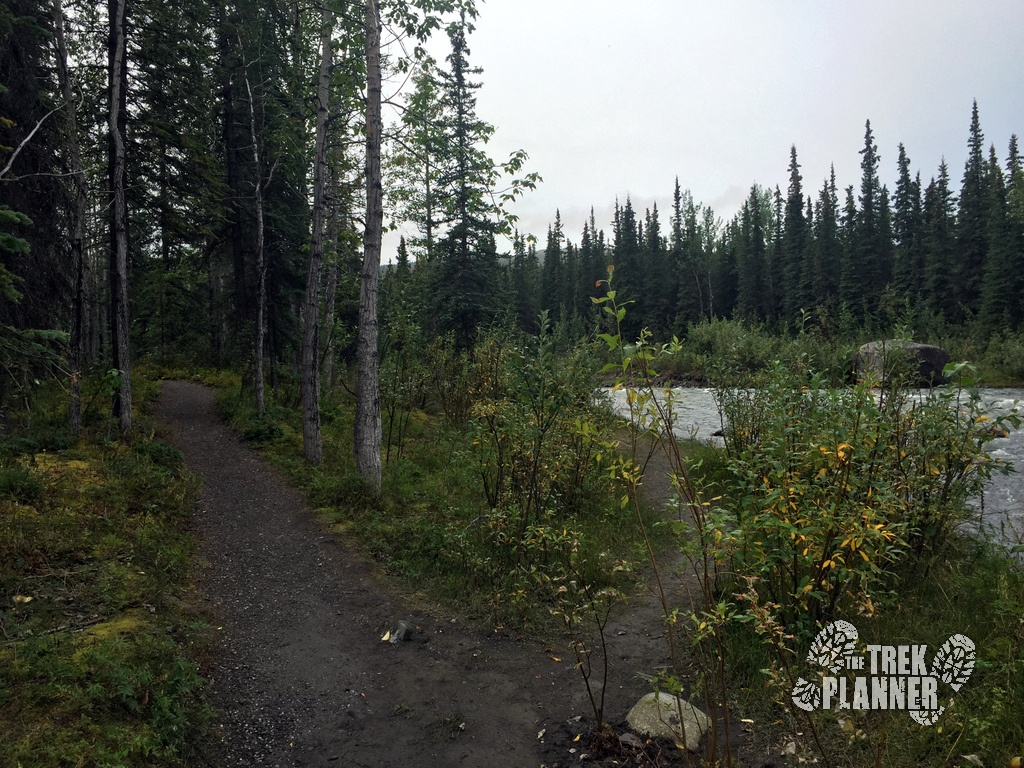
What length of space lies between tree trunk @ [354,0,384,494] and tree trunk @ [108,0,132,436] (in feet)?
16.1

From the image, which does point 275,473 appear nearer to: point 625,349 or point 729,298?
point 625,349

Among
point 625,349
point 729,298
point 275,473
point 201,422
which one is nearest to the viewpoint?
point 625,349

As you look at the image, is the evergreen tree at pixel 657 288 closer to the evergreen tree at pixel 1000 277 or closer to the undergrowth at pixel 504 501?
the evergreen tree at pixel 1000 277

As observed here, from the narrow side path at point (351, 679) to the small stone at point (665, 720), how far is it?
49cm

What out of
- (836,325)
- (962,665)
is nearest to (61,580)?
(962,665)

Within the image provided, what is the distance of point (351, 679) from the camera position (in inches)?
178

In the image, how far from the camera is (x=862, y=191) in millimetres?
57938

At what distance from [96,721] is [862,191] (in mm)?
71277

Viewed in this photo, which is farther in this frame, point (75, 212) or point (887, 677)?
point (75, 212)

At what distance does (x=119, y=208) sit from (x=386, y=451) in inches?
265

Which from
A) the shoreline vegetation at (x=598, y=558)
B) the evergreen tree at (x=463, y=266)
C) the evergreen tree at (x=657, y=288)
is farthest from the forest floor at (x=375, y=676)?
the evergreen tree at (x=657, y=288)

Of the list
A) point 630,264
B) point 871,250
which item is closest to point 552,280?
point 630,264

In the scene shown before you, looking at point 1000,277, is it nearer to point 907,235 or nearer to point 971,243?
point 971,243

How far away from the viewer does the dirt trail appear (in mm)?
3732
